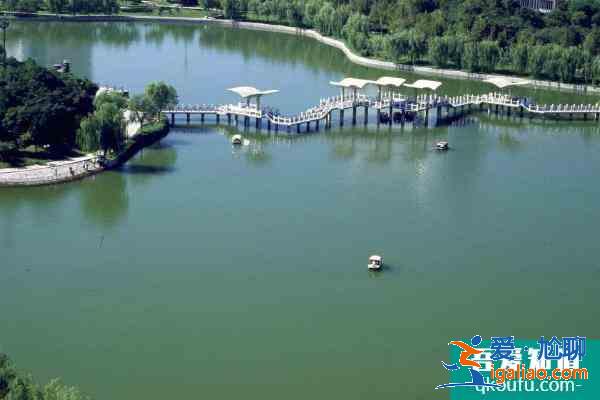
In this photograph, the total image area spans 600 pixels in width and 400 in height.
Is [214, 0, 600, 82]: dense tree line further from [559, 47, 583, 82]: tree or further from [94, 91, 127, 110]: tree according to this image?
[94, 91, 127, 110]: tree

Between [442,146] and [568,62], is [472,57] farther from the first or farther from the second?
[442,146]

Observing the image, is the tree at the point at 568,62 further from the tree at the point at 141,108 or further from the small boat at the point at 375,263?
the small boat at the point at 375,263

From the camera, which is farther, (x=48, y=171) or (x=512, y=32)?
(x=512, y=32)

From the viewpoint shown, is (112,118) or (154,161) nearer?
(112,118)

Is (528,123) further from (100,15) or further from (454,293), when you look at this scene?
(100,15)

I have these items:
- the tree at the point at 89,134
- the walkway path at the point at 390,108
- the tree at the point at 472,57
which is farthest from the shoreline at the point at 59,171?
the tree at the point at 472,57

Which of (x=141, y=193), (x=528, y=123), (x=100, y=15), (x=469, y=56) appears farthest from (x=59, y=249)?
(x=100, y=15)

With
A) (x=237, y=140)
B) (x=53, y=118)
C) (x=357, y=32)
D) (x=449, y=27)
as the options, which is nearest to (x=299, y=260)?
(x=53, y=118)
